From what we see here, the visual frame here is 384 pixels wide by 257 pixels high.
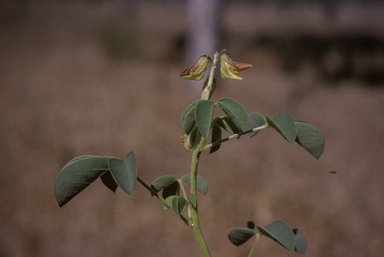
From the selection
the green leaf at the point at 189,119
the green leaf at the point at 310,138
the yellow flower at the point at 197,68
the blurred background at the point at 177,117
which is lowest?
the blurred background at the point at 177,117

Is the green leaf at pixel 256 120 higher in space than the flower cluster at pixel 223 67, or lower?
lower

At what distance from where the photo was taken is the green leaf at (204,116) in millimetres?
331

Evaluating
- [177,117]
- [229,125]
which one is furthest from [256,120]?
[177,117]

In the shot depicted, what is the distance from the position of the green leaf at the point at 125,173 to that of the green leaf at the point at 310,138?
0.71 ft

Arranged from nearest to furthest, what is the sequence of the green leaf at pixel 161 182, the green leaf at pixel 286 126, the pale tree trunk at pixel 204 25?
the green leaf at pixel 286 126, the green leaf at pixel 161 182, the pale tree trunk at pixel 204 25

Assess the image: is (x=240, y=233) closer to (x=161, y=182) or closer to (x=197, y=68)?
(x=161, y=182)

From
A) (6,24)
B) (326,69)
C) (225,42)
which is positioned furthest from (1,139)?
(326,69)

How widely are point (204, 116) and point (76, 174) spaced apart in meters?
0.17

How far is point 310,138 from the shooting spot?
396mm

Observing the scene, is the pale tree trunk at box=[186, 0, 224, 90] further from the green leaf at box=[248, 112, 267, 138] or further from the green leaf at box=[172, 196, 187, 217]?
the green leaf at box=[172, 196, 187, 217]

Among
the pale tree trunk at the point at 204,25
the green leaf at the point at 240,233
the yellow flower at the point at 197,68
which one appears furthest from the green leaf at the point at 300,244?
the pale tree trunk at the point at 204,25

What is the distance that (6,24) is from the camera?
75.6 inches

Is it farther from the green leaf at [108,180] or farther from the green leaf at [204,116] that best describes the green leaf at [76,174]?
the green leaf at [204,116]

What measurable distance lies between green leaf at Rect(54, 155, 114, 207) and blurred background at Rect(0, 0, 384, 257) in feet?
3.32
